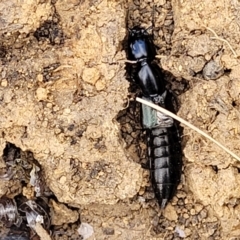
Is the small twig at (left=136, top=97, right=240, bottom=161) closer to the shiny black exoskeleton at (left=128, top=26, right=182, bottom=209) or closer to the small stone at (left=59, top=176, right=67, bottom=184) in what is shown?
the shiny black exoskeleton at (left=128, top=26, right=182, bottom=209)

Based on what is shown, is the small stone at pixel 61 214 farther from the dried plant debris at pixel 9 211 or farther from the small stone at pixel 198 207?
the small stone at pixel 198 207

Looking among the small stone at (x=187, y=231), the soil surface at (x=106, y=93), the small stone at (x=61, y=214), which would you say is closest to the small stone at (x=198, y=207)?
the soil surface at (x=106, y=93)

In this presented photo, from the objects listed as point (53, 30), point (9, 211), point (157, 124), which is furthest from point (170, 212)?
point (53, 30)

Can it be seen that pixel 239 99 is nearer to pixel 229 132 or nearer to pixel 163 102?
pixel 229 132

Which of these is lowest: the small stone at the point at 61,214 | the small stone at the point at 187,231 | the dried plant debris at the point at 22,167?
the small stone at the point at 187,231

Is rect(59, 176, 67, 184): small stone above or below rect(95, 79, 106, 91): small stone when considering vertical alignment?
below

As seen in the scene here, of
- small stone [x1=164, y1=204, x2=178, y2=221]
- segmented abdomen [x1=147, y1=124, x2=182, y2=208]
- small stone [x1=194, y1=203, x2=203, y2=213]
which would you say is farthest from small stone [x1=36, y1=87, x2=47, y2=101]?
small stone [x1=194, y1=203, x2=203, y2=213]

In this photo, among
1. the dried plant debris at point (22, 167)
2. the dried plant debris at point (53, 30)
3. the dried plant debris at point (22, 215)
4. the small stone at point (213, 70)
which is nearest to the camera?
the small stone at point (213, 70)

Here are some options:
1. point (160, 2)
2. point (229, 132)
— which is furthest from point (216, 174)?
point (160, 2)
